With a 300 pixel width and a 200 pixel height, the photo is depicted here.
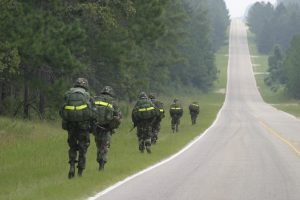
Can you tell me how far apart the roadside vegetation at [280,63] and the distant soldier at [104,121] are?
44.6 m

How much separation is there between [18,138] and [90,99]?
9.78 m

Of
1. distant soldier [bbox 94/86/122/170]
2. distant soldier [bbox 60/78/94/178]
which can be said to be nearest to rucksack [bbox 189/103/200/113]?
distant soldier [bbox 94/86/122/170]

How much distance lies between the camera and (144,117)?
2006cm

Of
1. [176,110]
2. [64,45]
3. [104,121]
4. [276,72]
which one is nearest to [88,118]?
[104,121]

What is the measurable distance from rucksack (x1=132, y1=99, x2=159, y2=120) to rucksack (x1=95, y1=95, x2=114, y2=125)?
16.9 ft

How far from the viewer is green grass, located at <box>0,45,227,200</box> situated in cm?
1165

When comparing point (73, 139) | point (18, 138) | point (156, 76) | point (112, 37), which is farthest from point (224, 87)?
point (73, 139)

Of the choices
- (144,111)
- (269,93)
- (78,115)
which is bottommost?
(269,93)

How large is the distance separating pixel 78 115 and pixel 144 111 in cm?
752

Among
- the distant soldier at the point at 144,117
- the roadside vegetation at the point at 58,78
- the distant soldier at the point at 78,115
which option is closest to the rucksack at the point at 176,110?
the roadside vegetation at the point at 58,78

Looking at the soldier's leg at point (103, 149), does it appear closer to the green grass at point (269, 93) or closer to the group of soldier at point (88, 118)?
the group of soldier at point (88, 118)

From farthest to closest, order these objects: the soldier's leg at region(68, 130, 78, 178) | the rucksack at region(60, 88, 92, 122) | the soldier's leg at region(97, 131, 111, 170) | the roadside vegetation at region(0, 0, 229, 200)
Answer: the soldier's leg at region(97, 131, 111, 170), the roadside vegetation at region(0, 0, 229, 200), the soldier's leg at region(68, 130, 78, 178), the rucksack at region(60, 88, 92, 122)

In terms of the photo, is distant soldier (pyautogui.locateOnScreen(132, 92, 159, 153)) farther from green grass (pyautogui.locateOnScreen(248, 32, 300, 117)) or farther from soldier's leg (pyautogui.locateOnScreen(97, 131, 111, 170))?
green grass (pyautogui.locateOnScreen(248, 32, 300, 117))

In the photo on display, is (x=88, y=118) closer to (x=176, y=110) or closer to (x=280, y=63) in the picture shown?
(x=176, y=110)
